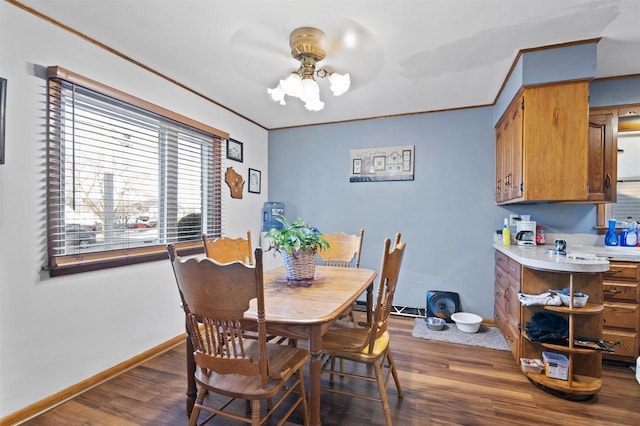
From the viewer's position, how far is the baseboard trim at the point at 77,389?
173cm

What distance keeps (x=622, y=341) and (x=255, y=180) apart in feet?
12.7

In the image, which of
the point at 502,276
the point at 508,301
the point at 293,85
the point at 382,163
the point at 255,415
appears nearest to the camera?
the point at 255,415

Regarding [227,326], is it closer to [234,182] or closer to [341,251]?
[341,251]

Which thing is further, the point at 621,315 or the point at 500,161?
the point at 500,161

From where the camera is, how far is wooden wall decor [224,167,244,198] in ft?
11.3

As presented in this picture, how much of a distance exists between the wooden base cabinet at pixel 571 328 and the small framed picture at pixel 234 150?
3022 mm

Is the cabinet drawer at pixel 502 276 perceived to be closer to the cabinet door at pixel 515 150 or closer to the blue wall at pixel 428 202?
the blue wall at pixel 428 202

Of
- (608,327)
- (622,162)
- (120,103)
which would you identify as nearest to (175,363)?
(120,103)

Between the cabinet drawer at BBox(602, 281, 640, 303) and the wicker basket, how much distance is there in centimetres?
230

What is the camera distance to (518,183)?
242 cm

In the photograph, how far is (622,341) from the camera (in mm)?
2320

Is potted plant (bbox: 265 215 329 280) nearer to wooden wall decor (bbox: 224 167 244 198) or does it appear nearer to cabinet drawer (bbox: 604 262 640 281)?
wooden wall decor (bbox: 224 167 244 198)

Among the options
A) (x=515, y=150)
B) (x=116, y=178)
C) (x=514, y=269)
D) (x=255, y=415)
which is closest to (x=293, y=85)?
(x=116, y=178)

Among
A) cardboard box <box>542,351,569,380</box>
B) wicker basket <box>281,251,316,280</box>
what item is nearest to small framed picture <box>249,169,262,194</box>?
wicker basket <box>281,251,316,280</box>
